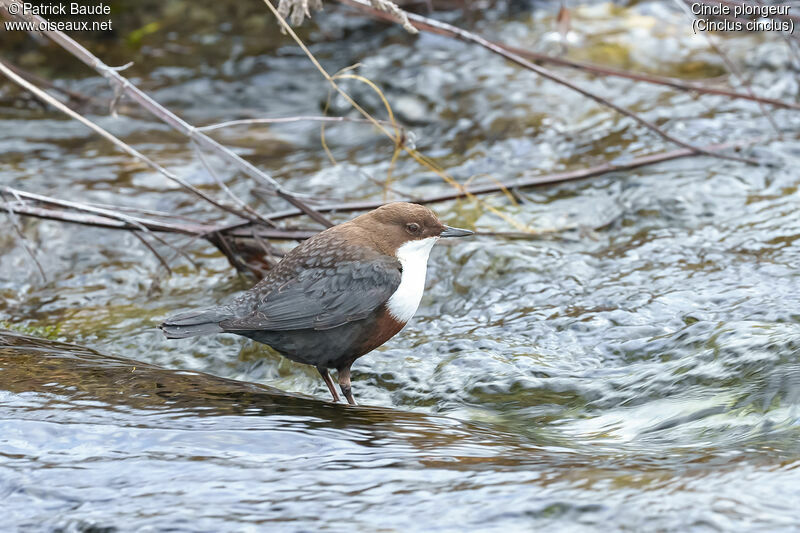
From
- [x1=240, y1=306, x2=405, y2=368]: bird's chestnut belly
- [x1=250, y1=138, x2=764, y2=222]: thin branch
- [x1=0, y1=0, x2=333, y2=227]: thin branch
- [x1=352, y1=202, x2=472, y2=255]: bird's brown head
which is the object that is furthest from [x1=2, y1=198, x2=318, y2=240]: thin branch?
[x1=240, y1=306, x2=405, y2=368]: bird's chestnut belly

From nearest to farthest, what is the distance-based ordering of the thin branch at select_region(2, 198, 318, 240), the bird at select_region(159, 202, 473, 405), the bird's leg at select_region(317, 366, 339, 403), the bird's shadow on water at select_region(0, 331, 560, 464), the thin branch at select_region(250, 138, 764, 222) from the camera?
the bird's shadow on water at select_region(0, 331, 560, 464)
the bird at select_region(159, 202, 473, 405)
the bird's leg at select_region(317, 366, 339, 403)
the thin branch at select_region(2, 198, 318, 240)
the thin branch at select_region(250, 138, 764, 222)

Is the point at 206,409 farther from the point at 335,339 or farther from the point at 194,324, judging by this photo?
the point at 335,339

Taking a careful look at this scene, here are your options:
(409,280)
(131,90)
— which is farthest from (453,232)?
(131,90)

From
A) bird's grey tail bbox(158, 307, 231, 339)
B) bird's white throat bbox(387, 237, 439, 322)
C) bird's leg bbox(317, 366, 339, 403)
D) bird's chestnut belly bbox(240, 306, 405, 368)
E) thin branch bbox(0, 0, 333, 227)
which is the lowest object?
bird's leg bbox(317, 366, 339, 403)

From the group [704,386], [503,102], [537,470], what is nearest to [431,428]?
[537,470]

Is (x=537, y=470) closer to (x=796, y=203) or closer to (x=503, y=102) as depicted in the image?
(x=796, y=203)

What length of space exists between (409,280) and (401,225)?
0.88 ft

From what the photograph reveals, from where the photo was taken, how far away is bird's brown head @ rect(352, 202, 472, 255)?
355 cm

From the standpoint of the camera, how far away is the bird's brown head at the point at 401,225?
3549 mm

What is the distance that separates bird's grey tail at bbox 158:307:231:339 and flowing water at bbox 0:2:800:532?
204 millimetres

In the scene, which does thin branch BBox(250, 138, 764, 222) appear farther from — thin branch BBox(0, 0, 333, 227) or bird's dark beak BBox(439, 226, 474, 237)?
bird's dark beak BBox(439, 226, 474, 237)

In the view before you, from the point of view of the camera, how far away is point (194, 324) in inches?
124

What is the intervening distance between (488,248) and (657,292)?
944 mm

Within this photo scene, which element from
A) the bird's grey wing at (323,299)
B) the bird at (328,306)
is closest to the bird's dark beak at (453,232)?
the bird at (328,306)
